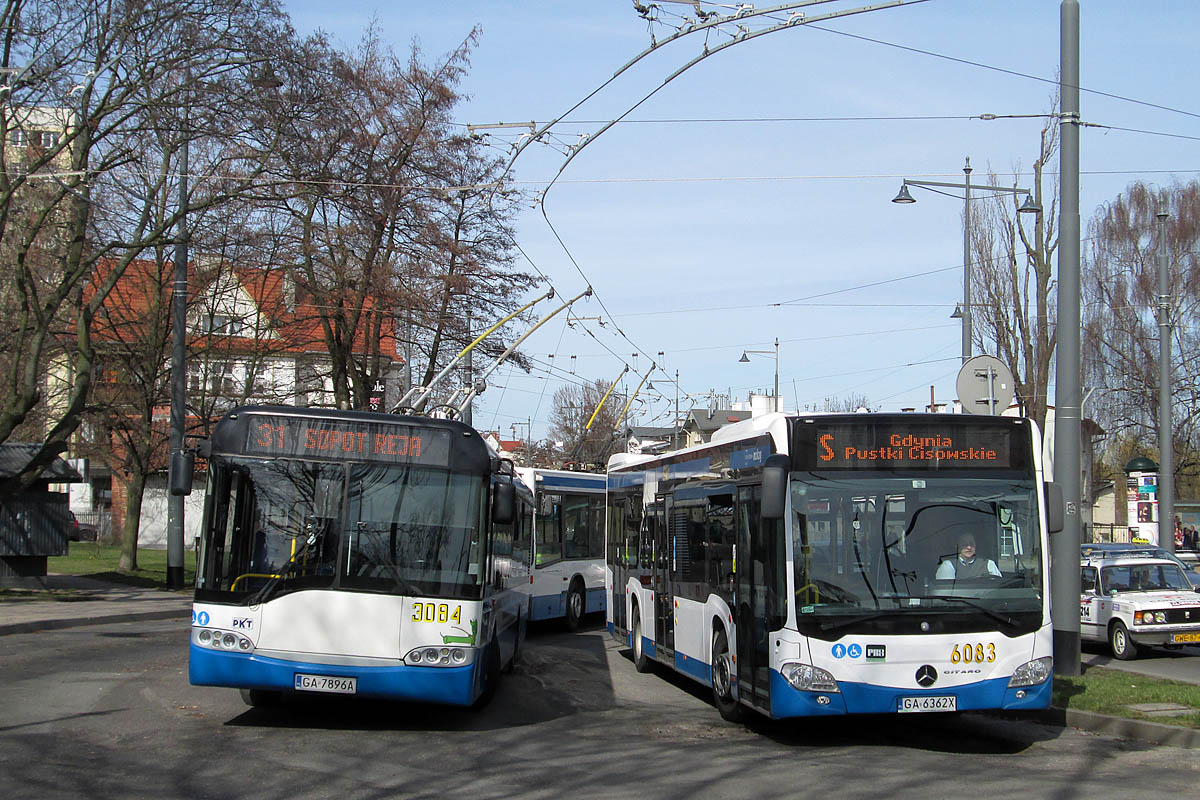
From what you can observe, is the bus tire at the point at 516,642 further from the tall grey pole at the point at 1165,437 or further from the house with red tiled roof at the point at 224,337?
the tall grey pole at the point at 1165,437

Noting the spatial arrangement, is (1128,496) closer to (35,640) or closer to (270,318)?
(270,318)

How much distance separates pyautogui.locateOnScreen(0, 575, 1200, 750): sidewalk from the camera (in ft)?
34.7

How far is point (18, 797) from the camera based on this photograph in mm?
7309

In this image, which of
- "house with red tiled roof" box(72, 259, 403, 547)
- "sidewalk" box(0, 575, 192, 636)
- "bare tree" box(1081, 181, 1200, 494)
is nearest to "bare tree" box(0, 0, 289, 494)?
"sidewalk" box(0, 575, 192, 636)

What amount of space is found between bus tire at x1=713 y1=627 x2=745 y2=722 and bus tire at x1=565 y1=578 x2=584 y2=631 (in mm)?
9985

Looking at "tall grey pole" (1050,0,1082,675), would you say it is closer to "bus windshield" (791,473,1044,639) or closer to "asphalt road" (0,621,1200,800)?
"asphalt road" (0,621,1200,800)

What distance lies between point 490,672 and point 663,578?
133 inches

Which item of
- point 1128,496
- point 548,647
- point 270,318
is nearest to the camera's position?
point 548,647

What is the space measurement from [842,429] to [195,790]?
216 inches


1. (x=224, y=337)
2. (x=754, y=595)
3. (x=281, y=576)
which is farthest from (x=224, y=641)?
(x=224, y=337)

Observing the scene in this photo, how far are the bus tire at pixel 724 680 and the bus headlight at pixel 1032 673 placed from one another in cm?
254

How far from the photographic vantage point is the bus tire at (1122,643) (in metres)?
17.7

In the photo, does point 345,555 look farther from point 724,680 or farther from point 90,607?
point 90,607

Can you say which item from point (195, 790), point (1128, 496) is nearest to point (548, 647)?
point (195, 790)
